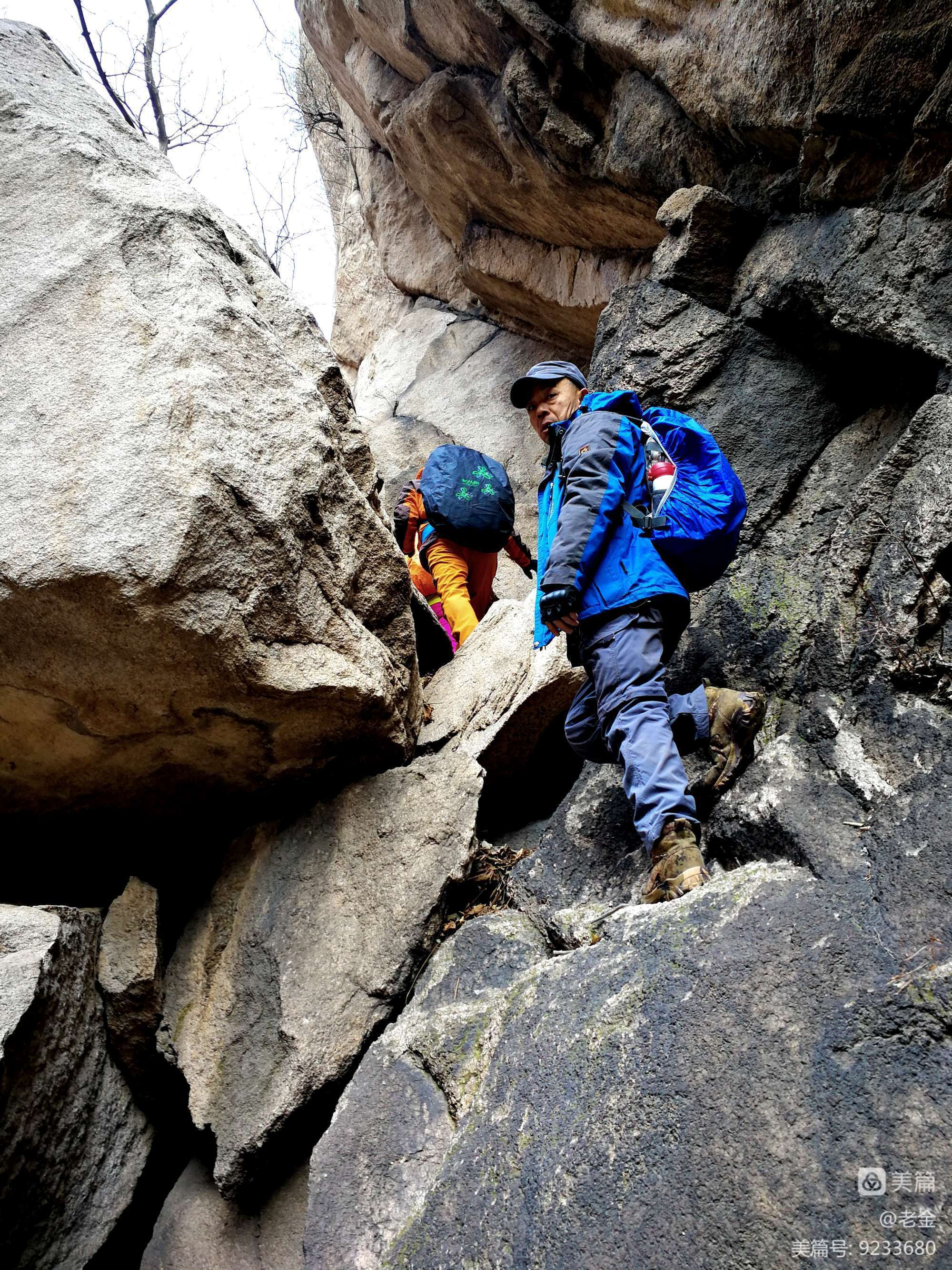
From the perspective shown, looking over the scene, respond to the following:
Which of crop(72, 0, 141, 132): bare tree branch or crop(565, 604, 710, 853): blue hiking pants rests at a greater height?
crop(72, 0, 141, 132): bare tree branch

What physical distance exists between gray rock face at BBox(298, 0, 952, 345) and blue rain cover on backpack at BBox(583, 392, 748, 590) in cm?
179

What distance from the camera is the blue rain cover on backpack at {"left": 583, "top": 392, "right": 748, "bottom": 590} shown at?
13.1 ft

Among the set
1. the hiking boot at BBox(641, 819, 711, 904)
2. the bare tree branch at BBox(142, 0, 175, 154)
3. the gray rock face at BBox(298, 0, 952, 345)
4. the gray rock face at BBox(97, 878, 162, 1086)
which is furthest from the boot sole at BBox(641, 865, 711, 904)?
the bare tree branch at BBox(142, 0, 175, 154)

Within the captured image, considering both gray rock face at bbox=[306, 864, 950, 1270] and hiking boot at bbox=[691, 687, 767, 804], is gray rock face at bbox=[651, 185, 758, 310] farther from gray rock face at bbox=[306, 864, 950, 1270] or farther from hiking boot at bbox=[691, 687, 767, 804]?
gray rock face at bbox=[306, 864, 950, 1270]

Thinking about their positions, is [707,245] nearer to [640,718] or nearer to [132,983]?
[640,718]

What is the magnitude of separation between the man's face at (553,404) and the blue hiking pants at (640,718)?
1.12 meters

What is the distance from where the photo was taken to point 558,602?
12.3 ft

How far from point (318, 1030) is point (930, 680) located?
2758 millimetres

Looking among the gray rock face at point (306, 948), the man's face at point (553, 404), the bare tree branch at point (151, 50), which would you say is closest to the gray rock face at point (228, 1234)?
the gray rock face at point (306, 948)

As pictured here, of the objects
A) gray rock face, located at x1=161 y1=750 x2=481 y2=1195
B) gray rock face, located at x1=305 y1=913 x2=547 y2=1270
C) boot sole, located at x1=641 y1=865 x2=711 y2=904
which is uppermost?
gray rock face, located at x1=161 y1=750 x2=481 y2=1195

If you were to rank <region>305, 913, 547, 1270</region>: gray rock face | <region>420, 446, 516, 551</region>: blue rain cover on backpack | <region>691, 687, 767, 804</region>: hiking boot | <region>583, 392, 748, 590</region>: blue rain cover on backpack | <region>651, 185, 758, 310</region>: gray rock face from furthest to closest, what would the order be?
<region>420, 446, 516, 551</region>: blue rain cover on backpack
<region>651, 185, 758, 310</region>: gray rock face
<region>583, 392, 748, 590</region>: blue rain cover on backpack
<region>691, 687, 767, 804</region>: hiking boot
<region>305, 913, 547, 1270</region>: gray rock face

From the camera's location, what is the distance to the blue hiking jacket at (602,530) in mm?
3811

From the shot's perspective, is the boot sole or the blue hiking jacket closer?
the boot sole

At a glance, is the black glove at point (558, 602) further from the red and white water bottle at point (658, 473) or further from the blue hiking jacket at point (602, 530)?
the red and white water bottle at point (658, 473)
